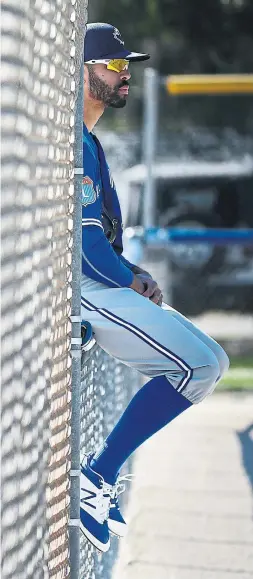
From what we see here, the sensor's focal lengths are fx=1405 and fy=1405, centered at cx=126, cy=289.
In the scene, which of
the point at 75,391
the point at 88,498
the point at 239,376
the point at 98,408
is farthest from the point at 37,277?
the point at 239,376

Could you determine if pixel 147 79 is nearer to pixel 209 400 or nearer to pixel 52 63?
pixel 209 400

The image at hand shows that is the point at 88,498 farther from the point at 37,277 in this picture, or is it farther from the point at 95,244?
the point at 37,277

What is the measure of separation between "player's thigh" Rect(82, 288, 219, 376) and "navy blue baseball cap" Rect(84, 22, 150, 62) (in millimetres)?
809

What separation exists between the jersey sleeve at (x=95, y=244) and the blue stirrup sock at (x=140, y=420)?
1.20 ft

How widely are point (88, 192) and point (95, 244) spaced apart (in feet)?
0.54

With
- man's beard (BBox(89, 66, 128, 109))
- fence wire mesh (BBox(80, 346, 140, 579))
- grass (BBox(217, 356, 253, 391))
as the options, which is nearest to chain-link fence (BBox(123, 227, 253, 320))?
grass (BBox(217, 356, 253, 391))

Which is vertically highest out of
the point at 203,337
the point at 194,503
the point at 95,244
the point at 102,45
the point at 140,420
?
the point at 102,45

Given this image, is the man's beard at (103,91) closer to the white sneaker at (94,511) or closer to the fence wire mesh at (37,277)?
the fence wire mesh at (37,277)

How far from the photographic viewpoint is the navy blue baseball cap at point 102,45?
467 cm

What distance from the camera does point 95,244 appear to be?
14.3 ft

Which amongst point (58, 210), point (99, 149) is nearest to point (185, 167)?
point (99, 149)

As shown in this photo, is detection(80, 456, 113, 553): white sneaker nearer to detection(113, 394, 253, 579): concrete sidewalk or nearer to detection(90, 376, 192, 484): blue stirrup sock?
detection(90, 376, 192, 484): blue stirrup sock

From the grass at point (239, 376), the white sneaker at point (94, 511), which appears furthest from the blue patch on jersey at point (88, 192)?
the grass at point (239, 376)

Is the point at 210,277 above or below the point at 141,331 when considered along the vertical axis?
below
